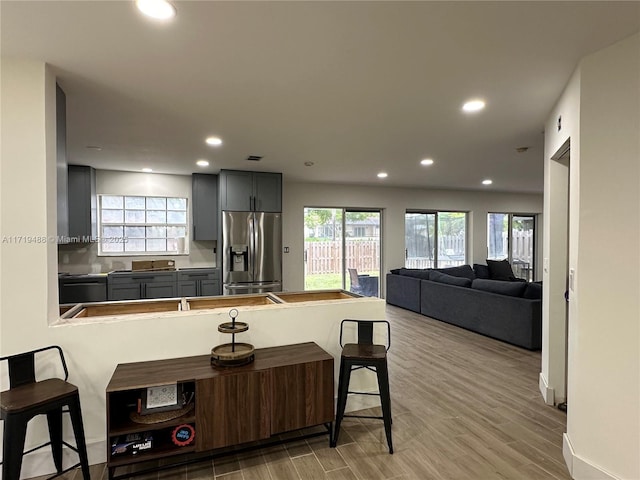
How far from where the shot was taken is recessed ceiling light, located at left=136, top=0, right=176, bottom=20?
1.55 meters

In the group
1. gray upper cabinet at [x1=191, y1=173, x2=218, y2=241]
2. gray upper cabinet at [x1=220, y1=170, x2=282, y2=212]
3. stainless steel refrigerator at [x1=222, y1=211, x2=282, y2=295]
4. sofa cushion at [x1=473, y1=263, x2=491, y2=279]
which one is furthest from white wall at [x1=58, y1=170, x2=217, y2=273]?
sofa cushion at [x1=473, y1=263, x2=491, y2=279]

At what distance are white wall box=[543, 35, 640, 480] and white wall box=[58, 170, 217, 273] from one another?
5.31 m

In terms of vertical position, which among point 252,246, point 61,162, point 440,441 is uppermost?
point 61,162

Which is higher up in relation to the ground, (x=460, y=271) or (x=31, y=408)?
(x=460, y=271)

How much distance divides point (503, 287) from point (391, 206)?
331 cm

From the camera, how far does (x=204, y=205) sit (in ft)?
18.9

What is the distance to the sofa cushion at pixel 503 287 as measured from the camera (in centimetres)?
443

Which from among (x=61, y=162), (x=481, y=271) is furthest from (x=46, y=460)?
(x=481, y=271)

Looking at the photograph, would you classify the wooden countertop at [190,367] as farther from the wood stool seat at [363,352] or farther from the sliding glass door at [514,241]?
the sliding glass door at [514,241]

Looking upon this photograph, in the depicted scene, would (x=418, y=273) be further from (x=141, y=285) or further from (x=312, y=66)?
(x=312, y=66)

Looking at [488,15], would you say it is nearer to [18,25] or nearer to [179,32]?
[179,32]

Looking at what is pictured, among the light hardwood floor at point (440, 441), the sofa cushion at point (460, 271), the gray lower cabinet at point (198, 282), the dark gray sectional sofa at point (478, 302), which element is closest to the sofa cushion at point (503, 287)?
the dark gray sectional sofa at point (478, 302)

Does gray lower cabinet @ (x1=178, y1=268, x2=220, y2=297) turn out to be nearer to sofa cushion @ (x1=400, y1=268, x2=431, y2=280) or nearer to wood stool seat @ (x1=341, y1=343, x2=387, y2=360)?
sofa cushion @ (x1=400, y1=268, x2=431, y2=280)

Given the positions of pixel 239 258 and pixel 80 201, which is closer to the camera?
pixel 80 201
